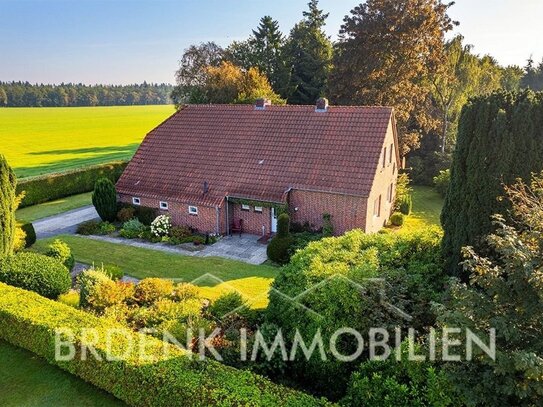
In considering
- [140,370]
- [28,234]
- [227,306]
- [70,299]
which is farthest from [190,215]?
[140,370]

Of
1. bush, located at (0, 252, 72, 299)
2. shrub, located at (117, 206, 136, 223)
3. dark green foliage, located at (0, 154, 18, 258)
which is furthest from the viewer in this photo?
shrub, located at (117, 206, 136, 223)

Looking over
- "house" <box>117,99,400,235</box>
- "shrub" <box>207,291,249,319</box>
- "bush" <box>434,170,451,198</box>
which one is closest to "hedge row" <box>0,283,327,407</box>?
"shrub" <box>207,291,249,319</box>

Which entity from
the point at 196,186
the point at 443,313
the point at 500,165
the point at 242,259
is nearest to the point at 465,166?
the point at 500,165

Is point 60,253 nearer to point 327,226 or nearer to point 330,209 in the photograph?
point 327,226

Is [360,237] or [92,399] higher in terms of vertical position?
[360,237]

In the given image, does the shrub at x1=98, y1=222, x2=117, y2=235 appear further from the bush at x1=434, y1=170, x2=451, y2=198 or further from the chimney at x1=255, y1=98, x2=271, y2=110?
the bush at x1=434, y1=170, x2=451, y2=198

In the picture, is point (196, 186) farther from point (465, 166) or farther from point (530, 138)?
point (530, 138)

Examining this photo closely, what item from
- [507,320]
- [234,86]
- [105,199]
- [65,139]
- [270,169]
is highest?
[234,86]
